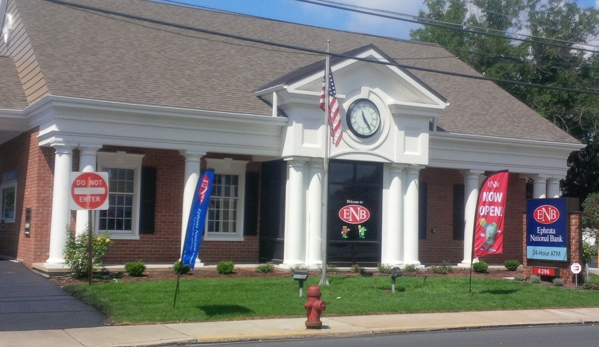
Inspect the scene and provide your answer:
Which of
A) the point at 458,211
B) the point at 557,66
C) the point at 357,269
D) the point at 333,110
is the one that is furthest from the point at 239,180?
the point at 557,66

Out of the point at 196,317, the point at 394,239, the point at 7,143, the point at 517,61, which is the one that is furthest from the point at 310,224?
the point at 517,61

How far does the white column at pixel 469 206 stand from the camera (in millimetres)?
25031

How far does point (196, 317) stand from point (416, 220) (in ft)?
33.0

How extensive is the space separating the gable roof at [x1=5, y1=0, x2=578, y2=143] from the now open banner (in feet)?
19.2

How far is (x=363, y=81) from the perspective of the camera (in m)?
22.5

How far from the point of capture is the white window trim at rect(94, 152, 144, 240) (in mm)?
21578

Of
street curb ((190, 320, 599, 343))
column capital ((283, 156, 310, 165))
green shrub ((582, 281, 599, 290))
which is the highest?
column capital ((283, 156, 310, 165))

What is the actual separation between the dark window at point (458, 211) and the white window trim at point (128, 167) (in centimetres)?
1077

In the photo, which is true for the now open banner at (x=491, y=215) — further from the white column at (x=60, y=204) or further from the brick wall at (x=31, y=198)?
the brick wall at (x=31, y=198)

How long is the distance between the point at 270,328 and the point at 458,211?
1388cm

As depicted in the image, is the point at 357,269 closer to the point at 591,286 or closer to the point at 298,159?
the point at 298,159

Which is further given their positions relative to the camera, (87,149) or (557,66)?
(557,66)

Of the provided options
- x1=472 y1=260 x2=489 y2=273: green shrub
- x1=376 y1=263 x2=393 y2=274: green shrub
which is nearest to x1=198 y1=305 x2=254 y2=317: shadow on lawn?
x1=376 y1=263 x2=393 y2=274: green shrub

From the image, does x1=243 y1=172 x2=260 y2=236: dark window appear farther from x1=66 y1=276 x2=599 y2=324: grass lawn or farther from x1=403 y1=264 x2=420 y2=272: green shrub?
x1=403 y1=264 x2=420 y2=272: green shrub
